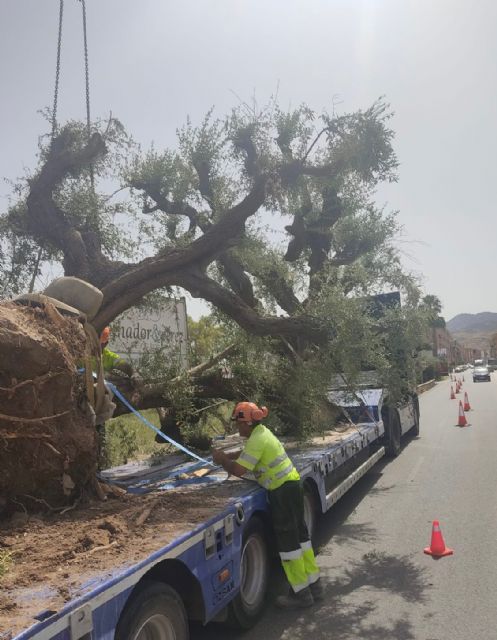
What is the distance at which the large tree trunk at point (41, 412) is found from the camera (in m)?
4.14

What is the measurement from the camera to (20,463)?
4238mm

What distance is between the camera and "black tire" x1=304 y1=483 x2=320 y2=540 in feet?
20.3

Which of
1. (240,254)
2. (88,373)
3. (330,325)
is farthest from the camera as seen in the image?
(240,254)

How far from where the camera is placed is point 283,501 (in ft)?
16.2

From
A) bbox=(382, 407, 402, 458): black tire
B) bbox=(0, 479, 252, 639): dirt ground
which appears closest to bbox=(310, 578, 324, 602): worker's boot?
bbox=(0, 479, 252, 639): dirt ground

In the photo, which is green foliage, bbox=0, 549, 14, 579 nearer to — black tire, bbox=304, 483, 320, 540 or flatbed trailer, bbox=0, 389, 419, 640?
flatbed trailer, bbox=0, 389, 419, 640

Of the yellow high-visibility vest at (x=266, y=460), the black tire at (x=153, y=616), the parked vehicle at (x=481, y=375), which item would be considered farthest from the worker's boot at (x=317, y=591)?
the parked vehicle at (x=481, y=375)

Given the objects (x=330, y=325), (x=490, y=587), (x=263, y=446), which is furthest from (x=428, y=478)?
(x=263, y=446)

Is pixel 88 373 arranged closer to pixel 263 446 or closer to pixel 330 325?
pixel 263 446

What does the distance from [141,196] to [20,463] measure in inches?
354

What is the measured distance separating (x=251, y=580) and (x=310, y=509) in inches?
63.8

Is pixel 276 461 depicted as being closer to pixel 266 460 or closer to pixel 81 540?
pixel 266 460

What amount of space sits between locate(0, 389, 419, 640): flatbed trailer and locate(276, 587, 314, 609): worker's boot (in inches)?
7.0

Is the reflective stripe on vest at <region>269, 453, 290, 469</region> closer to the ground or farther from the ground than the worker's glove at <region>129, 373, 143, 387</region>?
closer to the ground
